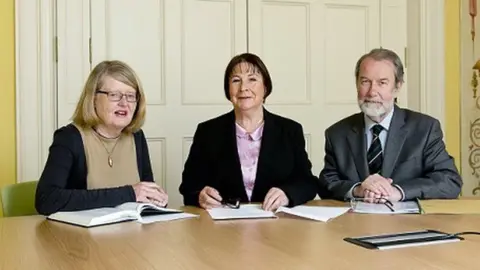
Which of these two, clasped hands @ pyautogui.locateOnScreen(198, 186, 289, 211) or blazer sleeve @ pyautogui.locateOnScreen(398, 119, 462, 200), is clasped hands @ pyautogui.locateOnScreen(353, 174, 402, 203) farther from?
clasped hands @ pyautogui.locateOnScreen(198, 186, 289, 211)

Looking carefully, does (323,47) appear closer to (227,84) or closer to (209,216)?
(227,84)

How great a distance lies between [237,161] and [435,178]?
0.71 meters

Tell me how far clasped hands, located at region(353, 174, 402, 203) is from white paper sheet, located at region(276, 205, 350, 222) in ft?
0.45

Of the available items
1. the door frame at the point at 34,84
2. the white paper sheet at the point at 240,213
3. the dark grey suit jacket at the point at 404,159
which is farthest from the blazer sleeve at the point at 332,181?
the door frame at the point at 34,84

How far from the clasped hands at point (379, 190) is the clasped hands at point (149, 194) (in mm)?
677

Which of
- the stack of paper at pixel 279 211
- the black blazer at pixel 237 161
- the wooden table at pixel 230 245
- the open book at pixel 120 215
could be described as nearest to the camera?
the wooden table at pixel 230 245

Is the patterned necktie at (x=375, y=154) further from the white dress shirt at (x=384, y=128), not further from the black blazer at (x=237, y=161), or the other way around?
the black blazer at (x=237, y=161)

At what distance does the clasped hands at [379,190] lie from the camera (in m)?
2.03

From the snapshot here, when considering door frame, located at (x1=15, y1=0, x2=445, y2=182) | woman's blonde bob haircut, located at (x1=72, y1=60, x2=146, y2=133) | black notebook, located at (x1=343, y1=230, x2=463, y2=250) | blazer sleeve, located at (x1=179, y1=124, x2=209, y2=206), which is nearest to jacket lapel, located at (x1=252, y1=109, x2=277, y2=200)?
blazer sleeve, located at (x1=179, y1=124, x2=209, y2=206)

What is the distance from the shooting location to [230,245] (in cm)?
141

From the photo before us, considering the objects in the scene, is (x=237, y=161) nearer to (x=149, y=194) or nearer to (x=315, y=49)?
(x=149, y=194)

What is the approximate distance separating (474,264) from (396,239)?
237 millimetres

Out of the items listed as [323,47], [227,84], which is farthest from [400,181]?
[323,47]

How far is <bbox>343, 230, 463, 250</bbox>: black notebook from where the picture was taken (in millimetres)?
1371
